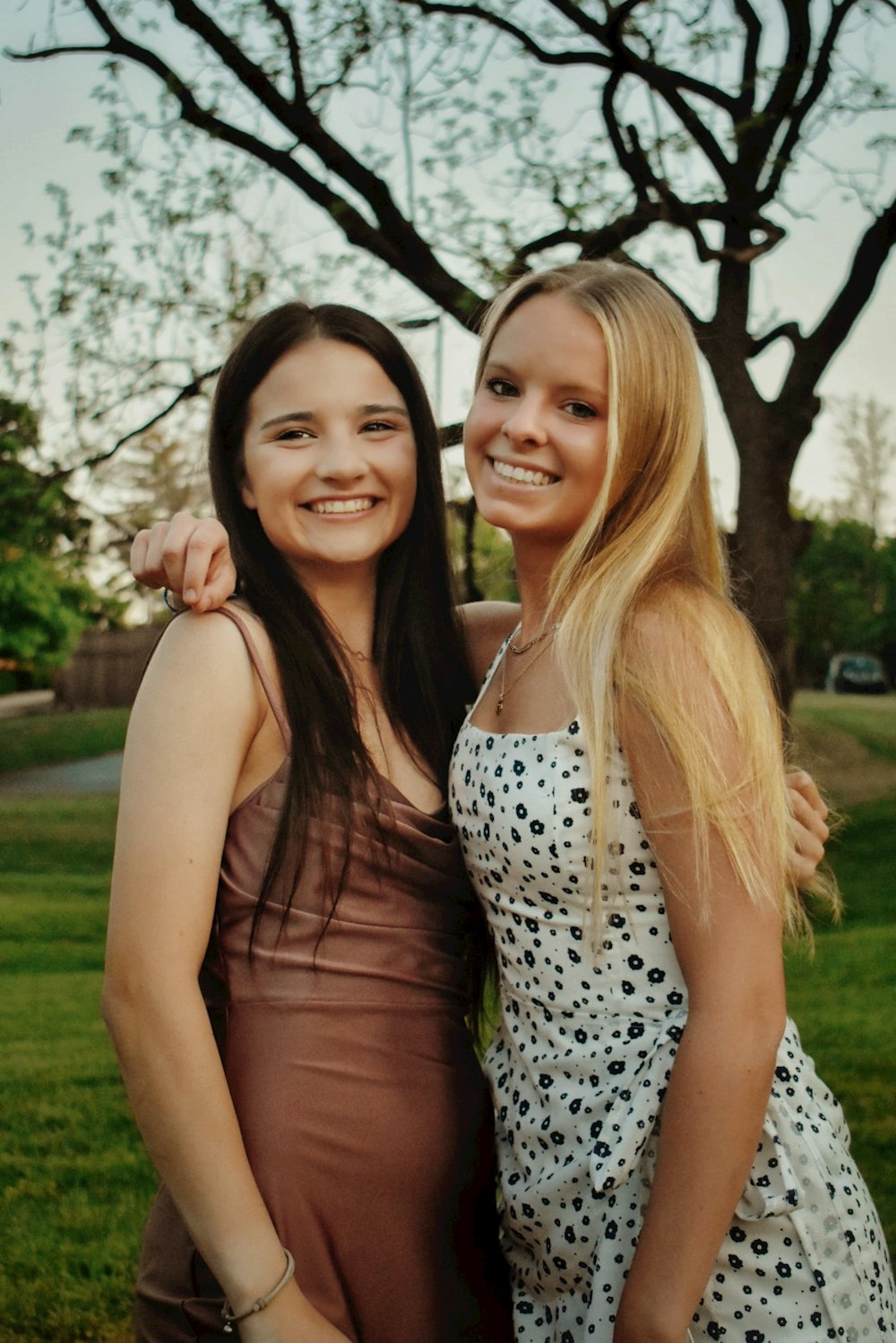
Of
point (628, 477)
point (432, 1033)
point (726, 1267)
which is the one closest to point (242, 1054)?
point (432, 1033)

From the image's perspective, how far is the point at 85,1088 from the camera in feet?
15.9

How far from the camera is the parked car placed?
39656mm

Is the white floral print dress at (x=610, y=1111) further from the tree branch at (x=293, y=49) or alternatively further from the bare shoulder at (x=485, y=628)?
the tree branch at (x=293, y=49)

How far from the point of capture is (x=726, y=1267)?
1.76 meters

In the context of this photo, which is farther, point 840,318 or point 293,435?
point 840,318

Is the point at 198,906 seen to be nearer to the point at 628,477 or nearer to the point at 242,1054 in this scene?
the point at 242,1054

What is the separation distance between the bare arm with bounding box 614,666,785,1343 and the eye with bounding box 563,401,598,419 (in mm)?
532

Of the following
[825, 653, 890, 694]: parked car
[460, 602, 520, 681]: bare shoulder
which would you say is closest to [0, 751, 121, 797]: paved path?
[460, 602, 520, 681]: bare shoulder

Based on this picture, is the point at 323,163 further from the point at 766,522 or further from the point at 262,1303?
the point at 262,1303

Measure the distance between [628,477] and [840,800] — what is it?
1180 centimetres

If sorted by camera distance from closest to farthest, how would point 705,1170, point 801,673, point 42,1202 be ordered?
1. point 705,1170
2. point 42,1202
3. point 801,673

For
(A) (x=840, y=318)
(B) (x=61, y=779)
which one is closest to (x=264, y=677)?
(A) (x=840, y=318)

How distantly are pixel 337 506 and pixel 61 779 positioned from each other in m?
14.2

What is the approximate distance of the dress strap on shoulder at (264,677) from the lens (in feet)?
6.43
